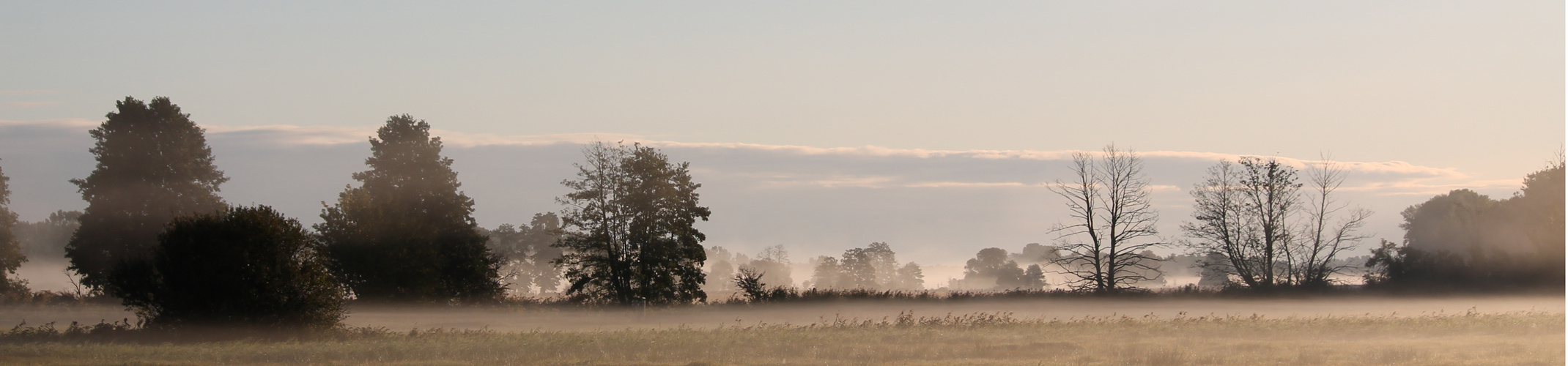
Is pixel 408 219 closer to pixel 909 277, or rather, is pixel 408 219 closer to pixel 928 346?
pixel 928 346

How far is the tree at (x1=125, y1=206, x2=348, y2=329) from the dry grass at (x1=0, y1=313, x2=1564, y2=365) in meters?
1.79

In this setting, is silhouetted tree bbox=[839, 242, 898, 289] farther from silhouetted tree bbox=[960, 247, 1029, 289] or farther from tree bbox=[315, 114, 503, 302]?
tree bbox=[315, 114, 503, 302]

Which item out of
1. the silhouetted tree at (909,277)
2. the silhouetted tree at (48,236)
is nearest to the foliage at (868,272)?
the silhouetted tree at (909,277)

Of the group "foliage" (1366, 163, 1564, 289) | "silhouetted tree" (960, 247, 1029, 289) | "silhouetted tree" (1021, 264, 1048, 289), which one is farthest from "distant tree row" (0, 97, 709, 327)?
"silhouetted tree" (960, 247, 1029, 289)

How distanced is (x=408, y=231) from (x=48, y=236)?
99931mm

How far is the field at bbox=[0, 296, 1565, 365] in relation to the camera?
21.9 meters

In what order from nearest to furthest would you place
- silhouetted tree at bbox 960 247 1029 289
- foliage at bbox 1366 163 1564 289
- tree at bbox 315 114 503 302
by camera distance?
1. tree at bbox 315 114 503 302
2. foliage at bbox 1366 163 1564 289
3. silhouetted tree at bbox 960 247 1029 289

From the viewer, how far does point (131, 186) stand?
48.1 m

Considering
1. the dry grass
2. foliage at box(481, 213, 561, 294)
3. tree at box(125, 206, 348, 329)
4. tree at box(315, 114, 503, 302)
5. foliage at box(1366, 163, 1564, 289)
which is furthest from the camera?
foliage at box(481, 213, 561, 294)

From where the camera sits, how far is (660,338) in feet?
88.4

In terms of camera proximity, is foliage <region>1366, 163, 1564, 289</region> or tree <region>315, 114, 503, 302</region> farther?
foliage <region>1366, 163, 1564, 289</region>

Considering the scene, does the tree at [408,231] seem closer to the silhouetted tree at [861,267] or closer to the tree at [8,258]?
the tree at [8,258]

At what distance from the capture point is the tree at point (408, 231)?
1720 inches

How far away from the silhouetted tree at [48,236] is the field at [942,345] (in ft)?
291
